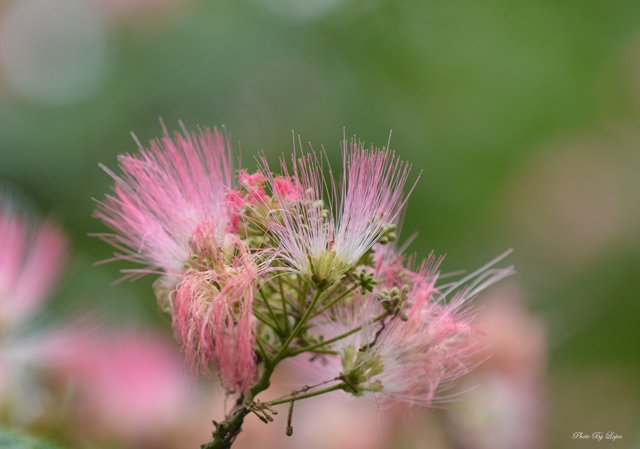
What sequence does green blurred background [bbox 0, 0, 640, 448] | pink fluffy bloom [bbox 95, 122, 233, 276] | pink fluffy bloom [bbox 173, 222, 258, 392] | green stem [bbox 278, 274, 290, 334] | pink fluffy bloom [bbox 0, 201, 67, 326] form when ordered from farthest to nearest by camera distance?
1. green blurred background [bbox 0, 0, 640, 448]
2. pink fluffy bloom [bbox 0, 201, 67, 326]
3. pink fluffy bloom [bbox 95, 122, 233, 276]
4. green stem [bbox 278, 274, 290, 334]
5. pink fluffy bloom [bbox 173, 222, 258, 392]

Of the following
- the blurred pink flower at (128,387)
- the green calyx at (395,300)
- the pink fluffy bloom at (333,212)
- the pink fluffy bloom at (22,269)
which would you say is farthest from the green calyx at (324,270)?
the pink fluffy bloom at (22,269)

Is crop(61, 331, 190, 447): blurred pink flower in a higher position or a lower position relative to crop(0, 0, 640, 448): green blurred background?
lower

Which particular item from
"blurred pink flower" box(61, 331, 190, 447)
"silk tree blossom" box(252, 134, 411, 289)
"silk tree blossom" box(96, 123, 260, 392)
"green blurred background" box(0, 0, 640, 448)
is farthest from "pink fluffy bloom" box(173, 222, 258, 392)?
"green blurred background" box(0, 0, 640, 448)

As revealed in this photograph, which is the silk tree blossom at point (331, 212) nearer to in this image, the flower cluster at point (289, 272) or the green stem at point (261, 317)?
the flower cluster at point (289, 272)

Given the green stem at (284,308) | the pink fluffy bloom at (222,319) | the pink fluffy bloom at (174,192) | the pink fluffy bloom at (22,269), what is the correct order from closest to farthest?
the pink fluffy bloom at (222,319) → the green stem at (284,308) → the pink fluffy bloom at (174,192) → the pink fluffy bloom at (22,269)

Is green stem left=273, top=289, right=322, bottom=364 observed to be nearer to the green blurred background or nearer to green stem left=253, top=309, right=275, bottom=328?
green stem left=253, top=309, right=275, bottom=328

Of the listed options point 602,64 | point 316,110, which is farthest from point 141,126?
point 602,64
